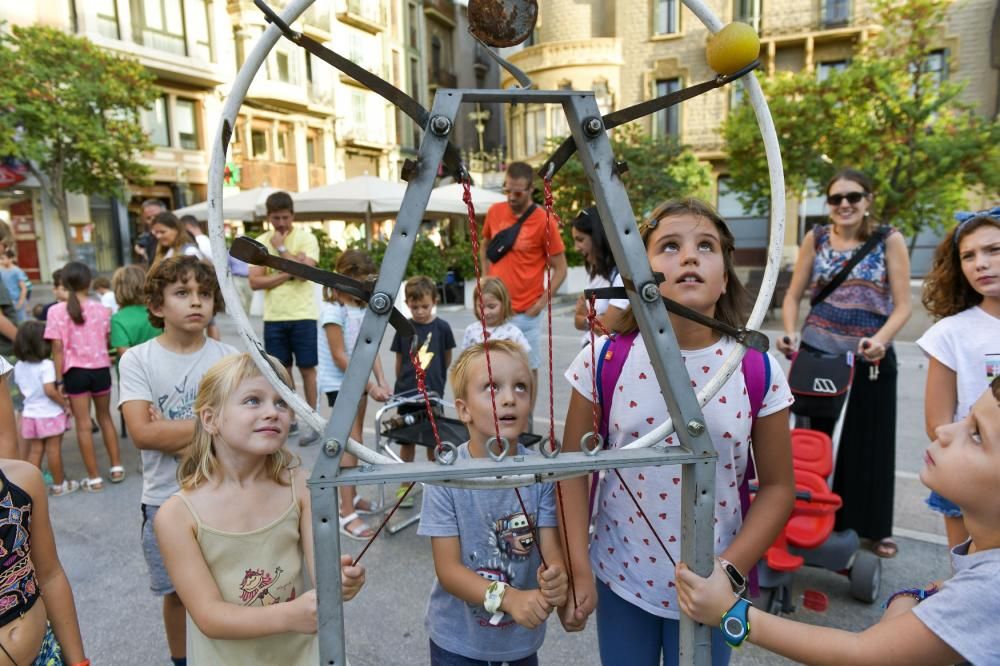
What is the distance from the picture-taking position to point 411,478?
967 mm

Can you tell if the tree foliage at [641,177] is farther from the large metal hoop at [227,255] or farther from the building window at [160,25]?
the building window at [160,25]

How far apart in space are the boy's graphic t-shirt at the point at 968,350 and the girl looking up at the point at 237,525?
2011mm

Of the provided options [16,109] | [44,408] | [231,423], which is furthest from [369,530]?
[16,109]

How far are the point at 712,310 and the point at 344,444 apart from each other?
3.01 feet

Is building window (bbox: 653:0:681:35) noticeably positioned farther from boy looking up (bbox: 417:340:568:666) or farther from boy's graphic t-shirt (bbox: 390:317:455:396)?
boy looking up (bbox: 417:340:568:666)

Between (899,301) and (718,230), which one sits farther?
(899,301)

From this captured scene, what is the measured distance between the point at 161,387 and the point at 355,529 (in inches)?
60.5

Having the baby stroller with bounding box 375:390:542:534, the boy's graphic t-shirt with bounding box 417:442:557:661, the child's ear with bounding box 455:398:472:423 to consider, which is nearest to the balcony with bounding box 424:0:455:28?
the baby stroller with bounding box 375:390:542:534

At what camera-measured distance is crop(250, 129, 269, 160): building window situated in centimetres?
2263

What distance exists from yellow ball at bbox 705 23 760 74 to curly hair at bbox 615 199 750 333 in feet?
1.24

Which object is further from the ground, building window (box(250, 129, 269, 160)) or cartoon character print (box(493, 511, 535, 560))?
building window (box(250, 129, 269, 160))

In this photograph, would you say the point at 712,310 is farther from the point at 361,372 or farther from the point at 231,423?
the point at 231,423

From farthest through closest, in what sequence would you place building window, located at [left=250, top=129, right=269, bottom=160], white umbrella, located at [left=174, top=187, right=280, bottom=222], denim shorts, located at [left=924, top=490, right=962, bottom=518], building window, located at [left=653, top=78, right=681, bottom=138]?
building window, located at [left=250, top=129, right=269, bottom=160], building window, located at [left=653, top=78, right=681, bottom=138], white umbrella, located at [left=174, top=187, right=280, bottom=222], denim shorts, located at [left=924, top=490, right=962, bottom=518]

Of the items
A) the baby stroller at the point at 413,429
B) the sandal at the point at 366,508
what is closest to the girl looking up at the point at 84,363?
the sandal at the point at 366,508
